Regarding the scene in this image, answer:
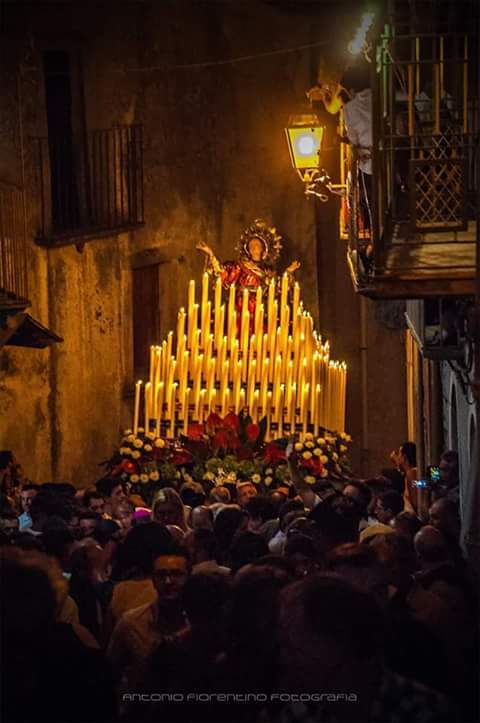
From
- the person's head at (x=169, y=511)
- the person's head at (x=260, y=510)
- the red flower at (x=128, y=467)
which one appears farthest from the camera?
the red flower at (x=128, y=467)

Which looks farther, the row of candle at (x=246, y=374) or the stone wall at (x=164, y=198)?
the stone wall at (x=164, y=198)

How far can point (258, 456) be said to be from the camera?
16750mm

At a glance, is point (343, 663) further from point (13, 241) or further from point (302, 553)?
point (13, 241)

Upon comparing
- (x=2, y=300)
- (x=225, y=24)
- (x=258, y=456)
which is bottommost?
(x=258, y=456)

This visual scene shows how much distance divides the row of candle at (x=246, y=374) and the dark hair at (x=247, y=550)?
27.1ft

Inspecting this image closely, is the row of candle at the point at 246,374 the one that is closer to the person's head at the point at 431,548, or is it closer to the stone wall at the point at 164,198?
the stone wall at the point at 164,198

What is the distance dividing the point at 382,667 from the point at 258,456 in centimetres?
1128

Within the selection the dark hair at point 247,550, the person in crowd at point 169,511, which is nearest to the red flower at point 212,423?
the person in crowd at point 169,511

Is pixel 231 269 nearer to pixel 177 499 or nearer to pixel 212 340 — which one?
pixel 212 340

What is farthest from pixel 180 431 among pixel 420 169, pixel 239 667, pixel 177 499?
pixel 239 667

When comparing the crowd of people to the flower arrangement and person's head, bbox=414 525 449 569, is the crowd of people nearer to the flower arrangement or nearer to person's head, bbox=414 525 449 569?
person's head, bbox=414 525 449 569

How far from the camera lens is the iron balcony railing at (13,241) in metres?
16.9

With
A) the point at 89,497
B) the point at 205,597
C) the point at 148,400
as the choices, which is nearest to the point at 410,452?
the point at 148,400

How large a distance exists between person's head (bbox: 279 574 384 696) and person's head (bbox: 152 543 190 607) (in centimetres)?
180
